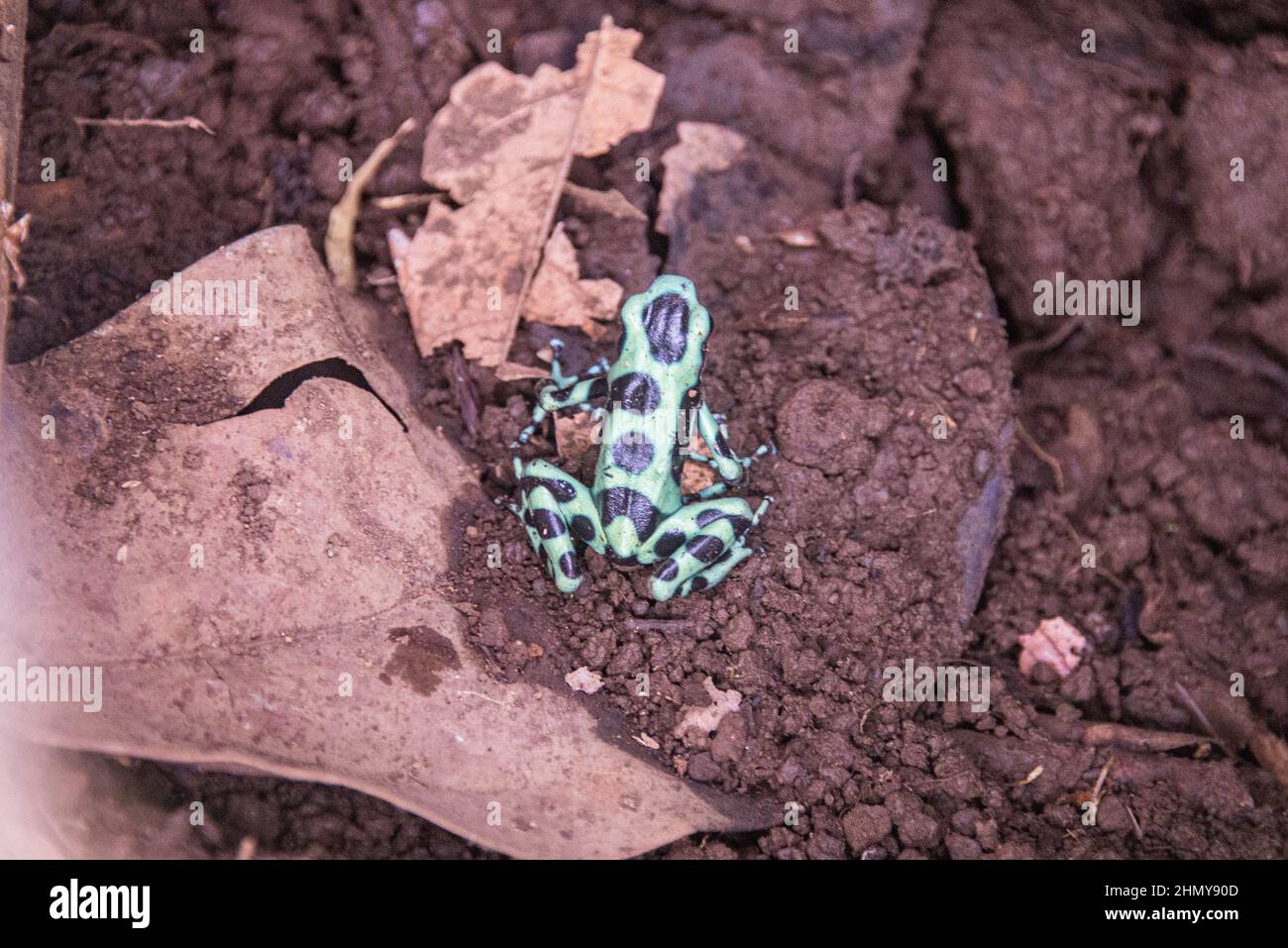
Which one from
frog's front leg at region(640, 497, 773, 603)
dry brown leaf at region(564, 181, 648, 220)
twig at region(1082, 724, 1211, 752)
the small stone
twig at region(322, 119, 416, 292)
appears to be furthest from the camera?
dry brown leaf at region(564, 181, 648, 220)

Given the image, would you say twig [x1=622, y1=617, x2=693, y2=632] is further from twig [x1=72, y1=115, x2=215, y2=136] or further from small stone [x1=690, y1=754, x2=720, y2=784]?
twig [x1=72, y1=115, x2=215, y2=136]

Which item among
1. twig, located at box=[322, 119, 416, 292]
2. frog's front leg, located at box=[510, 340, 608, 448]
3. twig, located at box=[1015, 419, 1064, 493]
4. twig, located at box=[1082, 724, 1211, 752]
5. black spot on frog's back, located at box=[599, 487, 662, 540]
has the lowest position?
twig, located at box=[1082, 724, 1211, 752]

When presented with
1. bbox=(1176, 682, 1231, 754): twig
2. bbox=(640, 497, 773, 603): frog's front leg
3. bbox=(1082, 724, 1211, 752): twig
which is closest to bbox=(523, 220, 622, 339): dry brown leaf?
bbox=(640, 497, 773, 603): frog's front leg

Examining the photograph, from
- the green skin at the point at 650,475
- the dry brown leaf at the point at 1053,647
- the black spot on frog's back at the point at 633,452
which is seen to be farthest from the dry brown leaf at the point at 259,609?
the dry brown leaf at the point at 1053,647

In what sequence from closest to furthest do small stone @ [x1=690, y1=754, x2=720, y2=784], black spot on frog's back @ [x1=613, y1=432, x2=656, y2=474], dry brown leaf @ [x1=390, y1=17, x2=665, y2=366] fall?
1. small stone @ [x1=690, y1=754, x2=720, y2=784]
2. black spot on frog's back @ [x1=613, y1=432, x2=656, y2=474]
3. dry brown leaf @ [x1=390, y1=17, x2=665, y2=366]

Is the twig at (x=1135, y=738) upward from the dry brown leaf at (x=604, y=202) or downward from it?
downward

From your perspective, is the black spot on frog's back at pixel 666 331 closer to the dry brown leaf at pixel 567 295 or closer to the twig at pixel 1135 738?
the dry brown leaf at pixel 567 295
